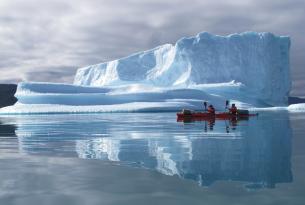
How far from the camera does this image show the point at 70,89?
78938mm

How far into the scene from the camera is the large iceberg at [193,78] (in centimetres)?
7362

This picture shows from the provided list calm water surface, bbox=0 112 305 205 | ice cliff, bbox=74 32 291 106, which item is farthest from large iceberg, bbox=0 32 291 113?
calm water surface, bbox=0 112 305 205

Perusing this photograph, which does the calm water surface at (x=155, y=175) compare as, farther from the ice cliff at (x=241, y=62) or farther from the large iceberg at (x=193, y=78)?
the ice cliff at (x=241, y=62)

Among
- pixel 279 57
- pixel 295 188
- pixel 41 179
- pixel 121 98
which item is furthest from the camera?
pixel 279 57

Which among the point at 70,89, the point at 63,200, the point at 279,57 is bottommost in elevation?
the point at 63,200

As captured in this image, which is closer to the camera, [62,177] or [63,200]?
[63,200]

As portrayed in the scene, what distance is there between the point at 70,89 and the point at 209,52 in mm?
26633

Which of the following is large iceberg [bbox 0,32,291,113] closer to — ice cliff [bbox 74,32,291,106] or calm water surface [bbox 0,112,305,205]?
ice cliff [bbox 74,32,291,106]

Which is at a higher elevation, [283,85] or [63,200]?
[283,85]

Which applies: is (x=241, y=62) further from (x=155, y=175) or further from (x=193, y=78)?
(x=155, y=175)

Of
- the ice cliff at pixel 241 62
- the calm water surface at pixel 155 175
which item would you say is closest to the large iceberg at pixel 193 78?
the ice cliff at pixel 241 62

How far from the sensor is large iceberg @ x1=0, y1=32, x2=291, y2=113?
2899 inches

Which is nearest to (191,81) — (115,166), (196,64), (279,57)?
(196,64)

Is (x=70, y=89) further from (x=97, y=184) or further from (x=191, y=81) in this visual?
(x=97, y=184)
